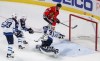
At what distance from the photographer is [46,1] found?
31.2ft

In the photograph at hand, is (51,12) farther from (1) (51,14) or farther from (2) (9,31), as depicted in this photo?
(2) (9,31)

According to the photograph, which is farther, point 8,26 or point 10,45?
point 10,45

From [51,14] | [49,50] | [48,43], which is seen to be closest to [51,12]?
[51,14]

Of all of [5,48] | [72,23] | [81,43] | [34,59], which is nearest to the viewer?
[34,59]

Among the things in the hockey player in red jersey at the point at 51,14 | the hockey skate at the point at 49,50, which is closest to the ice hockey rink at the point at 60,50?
the hockey skate at the point at 49,50

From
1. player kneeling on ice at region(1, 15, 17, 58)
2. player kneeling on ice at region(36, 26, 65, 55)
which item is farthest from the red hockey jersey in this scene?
player kneeling on ice at region(1, 15, 17, 58)

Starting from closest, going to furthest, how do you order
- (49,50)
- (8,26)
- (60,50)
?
(8,26), (49,50), (60,50)

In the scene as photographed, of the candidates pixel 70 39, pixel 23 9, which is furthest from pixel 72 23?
A: pixel 23 9

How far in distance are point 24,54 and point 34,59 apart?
0.31m

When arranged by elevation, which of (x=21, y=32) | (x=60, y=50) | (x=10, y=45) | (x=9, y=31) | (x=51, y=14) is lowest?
(x=60, y=50)

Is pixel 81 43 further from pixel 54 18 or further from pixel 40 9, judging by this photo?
pixel 40 9

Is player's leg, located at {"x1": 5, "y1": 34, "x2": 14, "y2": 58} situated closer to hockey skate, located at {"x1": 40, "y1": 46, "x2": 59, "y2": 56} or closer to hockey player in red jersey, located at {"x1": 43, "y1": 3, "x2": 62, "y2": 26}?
hockey skate, located at {"x1": 40, "y1": 46, "x2": 59, "y2": 56}

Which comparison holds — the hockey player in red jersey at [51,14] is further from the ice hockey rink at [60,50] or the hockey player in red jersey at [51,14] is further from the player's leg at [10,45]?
the player's leg at [10,45]

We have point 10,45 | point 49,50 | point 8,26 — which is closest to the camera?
point 8,26
